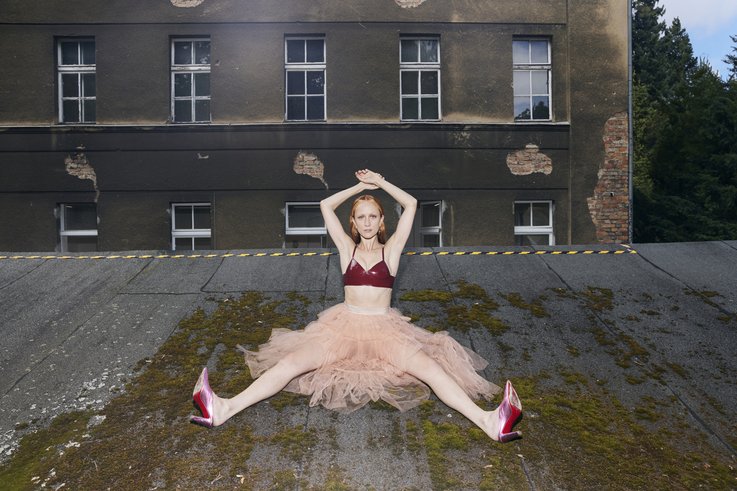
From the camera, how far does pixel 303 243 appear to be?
1034 centimetres

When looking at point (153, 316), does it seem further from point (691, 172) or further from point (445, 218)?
point (691, 172)

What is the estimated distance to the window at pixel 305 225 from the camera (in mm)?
10305

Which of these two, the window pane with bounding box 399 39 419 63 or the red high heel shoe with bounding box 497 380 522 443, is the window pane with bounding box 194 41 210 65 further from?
the red high heel shoe with bounding box 497 380 522 443

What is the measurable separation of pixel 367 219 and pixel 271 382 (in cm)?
140

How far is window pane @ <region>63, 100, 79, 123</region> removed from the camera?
1034 cm

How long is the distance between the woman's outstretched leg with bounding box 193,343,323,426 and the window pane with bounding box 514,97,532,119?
27.6 feet

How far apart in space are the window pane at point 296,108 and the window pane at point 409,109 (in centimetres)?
209

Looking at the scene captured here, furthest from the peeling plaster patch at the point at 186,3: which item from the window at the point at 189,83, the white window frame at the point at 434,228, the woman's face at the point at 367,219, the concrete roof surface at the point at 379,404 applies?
the woman's face at the point at 367,219

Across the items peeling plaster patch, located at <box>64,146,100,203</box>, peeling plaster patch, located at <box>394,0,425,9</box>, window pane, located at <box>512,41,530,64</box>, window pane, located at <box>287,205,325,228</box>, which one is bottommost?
window pane, located at <box>287,205,325,228</box>

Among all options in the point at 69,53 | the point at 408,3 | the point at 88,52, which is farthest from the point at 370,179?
the point at 69,53

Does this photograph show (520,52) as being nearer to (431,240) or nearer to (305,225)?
(431,240)

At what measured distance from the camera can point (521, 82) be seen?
1045 centimetres

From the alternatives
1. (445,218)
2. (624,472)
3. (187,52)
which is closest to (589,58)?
(445,218)

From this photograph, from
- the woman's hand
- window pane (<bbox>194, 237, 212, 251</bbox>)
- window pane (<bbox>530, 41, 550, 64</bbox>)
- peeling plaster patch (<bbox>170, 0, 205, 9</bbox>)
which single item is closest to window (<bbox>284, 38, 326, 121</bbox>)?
peeling plaster patch (<bbox>170, 0, 205, 9</bbox>)
